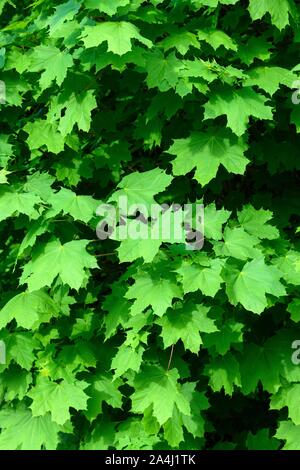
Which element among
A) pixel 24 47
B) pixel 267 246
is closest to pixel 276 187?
pixel 267 246

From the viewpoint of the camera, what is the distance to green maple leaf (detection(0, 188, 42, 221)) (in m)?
3.03

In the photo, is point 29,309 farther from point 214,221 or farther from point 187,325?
point 214,221

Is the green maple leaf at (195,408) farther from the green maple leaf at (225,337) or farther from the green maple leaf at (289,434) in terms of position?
the green maple leaf at (289,434)

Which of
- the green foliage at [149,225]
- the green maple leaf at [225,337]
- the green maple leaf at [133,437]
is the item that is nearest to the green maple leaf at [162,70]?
the green foliage at [149,225]

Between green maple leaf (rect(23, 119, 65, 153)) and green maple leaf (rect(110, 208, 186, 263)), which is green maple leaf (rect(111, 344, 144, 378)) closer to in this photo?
green maple leaf (rect(110, 208, 186, 263))

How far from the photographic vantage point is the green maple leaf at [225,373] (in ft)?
10.5

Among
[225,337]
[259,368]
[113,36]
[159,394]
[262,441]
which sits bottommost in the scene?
[262,441]

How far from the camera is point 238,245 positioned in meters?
3.07

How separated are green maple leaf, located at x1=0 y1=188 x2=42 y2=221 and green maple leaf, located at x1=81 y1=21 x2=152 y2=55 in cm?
89

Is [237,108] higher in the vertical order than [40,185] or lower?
higher

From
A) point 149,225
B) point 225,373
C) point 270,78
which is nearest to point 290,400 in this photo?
point 225,373

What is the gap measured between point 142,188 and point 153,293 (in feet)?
2.05

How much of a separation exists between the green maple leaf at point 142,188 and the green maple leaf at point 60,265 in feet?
1.12

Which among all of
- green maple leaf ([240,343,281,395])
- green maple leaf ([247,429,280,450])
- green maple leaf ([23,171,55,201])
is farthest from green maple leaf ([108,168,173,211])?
green maple leaf ([247,429,280,450])
